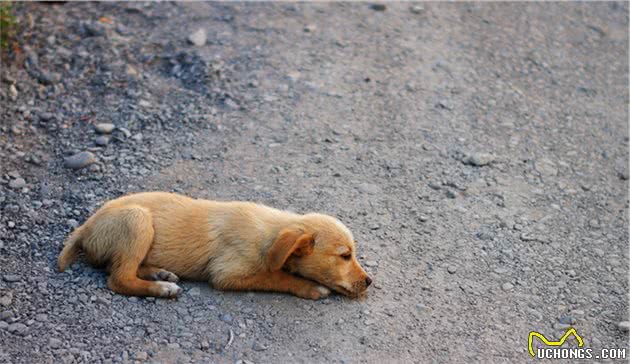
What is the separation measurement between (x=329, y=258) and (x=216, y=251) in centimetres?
90

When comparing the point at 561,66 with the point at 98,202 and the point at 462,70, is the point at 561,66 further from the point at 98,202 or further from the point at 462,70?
the point at 98,202

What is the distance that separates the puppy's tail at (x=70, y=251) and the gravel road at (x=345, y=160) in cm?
14

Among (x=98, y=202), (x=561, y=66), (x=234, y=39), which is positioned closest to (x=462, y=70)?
(x=561, y=66)

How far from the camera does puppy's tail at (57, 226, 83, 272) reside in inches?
264

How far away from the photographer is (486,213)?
803 centimetres

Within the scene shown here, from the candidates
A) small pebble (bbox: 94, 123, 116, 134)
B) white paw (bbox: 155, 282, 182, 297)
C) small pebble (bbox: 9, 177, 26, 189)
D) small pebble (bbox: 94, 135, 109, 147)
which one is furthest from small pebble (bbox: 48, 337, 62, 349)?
small pebble (bbox: 94, 123, 116, 134)

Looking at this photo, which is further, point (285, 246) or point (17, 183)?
point (17, 183)

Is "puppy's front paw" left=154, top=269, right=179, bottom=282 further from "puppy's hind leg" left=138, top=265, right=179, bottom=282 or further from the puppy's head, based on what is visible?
the puppy's head

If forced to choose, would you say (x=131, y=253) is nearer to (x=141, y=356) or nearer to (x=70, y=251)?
(x=70, y=251)

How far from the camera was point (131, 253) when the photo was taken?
6.48 meters

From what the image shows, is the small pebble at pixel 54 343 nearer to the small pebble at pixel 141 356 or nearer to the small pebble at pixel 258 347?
the small pebble at pixel 141 356

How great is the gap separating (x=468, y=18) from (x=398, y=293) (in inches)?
243

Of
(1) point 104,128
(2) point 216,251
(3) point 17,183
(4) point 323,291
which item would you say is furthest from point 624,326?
(3) point 17,183

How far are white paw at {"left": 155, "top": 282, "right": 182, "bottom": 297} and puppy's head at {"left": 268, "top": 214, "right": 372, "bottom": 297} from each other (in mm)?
757
